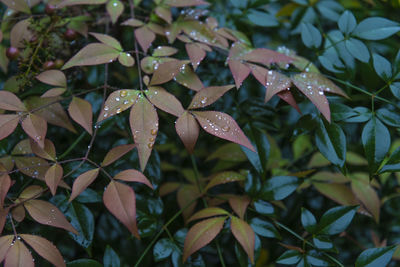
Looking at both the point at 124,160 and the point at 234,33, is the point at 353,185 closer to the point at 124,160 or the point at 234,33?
the point at 234,33

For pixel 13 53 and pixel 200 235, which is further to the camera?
pixel 13 53

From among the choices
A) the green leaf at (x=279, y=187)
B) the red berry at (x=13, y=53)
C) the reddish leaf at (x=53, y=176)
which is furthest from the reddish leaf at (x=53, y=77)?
the green leaf at (x=279, y=187)

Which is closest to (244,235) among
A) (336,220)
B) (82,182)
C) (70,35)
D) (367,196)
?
(336,220)

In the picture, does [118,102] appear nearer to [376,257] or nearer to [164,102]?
[164,102]

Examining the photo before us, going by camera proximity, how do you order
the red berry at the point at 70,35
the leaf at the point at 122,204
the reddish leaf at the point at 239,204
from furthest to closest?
the red berry at the point at 70,35 < the reddish leaf at the point at 239,204 < the leaf at the point at 122,204

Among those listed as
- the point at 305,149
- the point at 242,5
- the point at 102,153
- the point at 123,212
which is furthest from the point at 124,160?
the point at 305,149

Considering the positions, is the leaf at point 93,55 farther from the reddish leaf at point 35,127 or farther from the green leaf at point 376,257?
the green leaf at point 376,257

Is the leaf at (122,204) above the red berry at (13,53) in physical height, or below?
below
